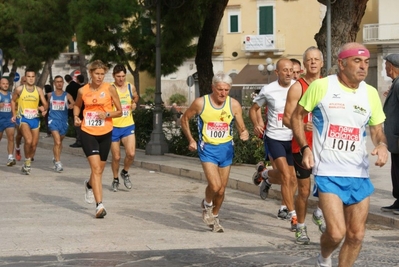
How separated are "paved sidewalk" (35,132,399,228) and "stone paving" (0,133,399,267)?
0.14ft

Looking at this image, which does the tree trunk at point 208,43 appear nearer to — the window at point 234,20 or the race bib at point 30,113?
the race bib at point 30,113

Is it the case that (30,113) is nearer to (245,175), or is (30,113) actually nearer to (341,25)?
(245,175)

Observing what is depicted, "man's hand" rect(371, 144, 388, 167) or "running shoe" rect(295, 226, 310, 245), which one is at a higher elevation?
"man's hand" rect(371, 144, 388, 167)

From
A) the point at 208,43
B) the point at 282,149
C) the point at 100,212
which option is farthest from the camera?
the point at 208,43

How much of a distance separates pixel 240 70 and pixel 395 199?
163ft

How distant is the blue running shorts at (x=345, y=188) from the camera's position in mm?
7465

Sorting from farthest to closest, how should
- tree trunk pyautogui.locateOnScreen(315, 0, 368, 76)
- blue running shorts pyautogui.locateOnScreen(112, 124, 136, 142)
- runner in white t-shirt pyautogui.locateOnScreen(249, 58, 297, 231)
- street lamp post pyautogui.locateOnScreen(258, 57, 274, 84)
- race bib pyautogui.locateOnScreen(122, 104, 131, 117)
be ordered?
1. street lamp post pyautogui.locateOnScreen(258, 57, 274, 84)
2. tree trunk pyautogui.locateOnScreen(315, 0, 368, 76)
3. race bib pyautogui.locateOnScreen(122, 104, 131, 117)
4. blue running shorts pyautogui.locateOnScreen(112, 124, 136, 142)
5. runner in white t-shirt pyautogui.locateOnScreen(249, 58, 297, 231)

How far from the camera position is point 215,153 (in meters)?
10.9

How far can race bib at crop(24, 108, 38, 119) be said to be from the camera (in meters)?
18.2

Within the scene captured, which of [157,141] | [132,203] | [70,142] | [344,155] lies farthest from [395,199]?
[70,142]

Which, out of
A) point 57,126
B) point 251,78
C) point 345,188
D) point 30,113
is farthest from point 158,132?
point 251,78

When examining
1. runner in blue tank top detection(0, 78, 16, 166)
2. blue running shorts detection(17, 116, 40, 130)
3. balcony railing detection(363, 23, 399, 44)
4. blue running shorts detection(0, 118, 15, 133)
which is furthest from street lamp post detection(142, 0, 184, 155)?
balcony railing detection(363, 23, 399, 44)

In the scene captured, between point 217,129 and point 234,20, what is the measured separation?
52.0 m

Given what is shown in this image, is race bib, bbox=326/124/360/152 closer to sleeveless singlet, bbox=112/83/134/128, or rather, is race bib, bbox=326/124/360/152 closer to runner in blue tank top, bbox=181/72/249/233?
runner in blue tank top, bbox=181/72/249/233
